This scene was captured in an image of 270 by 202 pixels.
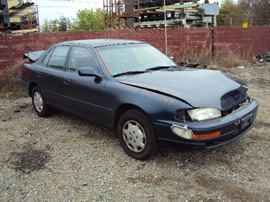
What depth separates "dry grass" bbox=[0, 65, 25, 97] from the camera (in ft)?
26.3

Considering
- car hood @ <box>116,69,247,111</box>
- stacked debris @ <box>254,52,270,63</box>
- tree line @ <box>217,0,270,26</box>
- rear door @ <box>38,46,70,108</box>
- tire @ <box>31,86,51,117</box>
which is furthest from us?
tree line @ <box>217,0,270,26</box>

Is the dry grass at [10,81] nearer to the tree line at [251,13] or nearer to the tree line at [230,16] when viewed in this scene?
the tree line at [230,16]

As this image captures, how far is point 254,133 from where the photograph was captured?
4438mm

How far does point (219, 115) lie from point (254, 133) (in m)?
1.60

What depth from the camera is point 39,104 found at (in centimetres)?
562

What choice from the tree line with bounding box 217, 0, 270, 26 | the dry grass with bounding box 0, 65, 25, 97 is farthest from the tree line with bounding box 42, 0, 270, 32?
the dry grass with bounding box 0, 65, 25, 97

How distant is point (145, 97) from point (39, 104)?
309cm

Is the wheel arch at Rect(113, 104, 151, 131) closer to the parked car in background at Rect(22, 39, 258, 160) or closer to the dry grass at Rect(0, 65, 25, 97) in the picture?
the parked car in background at Rect(22, 39, 258, 160)

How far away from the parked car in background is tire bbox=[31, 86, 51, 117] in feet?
1.42

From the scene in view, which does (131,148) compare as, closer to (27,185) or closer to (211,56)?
(27,185)

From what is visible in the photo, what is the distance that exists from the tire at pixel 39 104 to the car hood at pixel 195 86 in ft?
7.53

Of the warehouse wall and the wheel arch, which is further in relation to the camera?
the warehouse wall

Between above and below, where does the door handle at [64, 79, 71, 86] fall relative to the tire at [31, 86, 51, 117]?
above

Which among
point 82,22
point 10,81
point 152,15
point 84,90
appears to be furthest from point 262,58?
point 82,22
